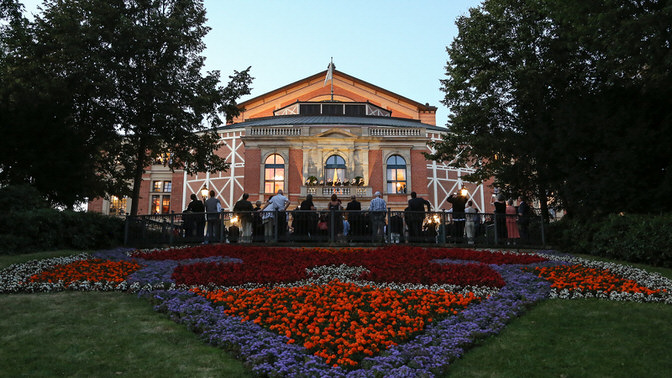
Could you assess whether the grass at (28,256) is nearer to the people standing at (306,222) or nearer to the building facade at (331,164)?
the people standing at (306,222)

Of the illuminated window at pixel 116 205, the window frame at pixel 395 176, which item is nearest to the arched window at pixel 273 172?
the window frame at pixel 395 176

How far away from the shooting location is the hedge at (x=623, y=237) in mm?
11062

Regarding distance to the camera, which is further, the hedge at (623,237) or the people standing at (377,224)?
the people standing at (377,224)

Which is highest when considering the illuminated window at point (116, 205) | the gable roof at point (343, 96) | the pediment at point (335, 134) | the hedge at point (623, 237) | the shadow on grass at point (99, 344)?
the gable roof at point (343, 96)

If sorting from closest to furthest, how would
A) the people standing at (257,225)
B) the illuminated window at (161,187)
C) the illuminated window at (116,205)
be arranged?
the people standing at (257,225)
the illuminated window at (116,205)
the illuminated window at (161,187)

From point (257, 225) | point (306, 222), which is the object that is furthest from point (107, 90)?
point (306, 222)

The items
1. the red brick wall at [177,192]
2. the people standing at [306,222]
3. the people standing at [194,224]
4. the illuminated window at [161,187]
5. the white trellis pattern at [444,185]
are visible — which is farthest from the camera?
the illuminated window at [161,187]

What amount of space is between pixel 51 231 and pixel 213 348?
9901 mm

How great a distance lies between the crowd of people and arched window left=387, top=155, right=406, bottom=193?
845 inches

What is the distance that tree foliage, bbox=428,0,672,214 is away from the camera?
42.2 ft

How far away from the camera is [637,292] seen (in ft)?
27.4

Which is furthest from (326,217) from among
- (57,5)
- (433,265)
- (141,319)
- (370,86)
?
(370,86)

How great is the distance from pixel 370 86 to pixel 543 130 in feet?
113

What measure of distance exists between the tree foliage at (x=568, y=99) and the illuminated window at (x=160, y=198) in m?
32.6
